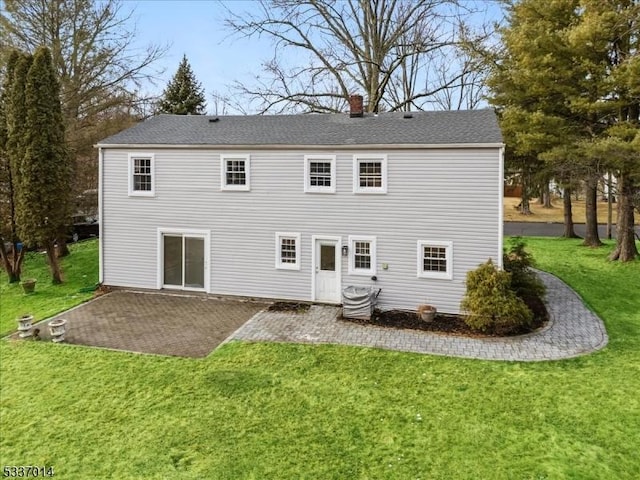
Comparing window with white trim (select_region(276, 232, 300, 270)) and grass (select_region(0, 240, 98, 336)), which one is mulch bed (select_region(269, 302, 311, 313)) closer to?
window with white trim (select_region(276, 232, 300, 270))

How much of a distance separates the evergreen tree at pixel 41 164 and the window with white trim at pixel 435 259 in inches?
543

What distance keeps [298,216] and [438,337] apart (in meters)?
6.00

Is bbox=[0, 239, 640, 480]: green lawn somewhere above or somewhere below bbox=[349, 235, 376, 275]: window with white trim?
A: below

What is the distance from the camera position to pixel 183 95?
3294cm

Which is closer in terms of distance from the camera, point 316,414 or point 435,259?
point 316,414

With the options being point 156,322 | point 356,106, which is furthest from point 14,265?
point 356,106

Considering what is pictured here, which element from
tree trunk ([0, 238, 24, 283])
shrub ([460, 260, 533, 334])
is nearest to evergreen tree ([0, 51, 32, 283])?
tree trunk ([0, 238, 24, 283])

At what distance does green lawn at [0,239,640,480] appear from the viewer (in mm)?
6793

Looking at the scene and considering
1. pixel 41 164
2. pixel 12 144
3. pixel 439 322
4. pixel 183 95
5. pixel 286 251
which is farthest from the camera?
pixel 183 95

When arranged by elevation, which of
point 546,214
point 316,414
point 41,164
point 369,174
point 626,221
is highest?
point 41,164

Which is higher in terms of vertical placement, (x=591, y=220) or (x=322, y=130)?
(x=322, y=130)

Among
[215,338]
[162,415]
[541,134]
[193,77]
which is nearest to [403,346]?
→ [215,338]

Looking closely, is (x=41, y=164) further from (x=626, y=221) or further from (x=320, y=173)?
(x=626, y=221)

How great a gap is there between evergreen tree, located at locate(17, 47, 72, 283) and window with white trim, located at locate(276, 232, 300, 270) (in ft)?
29.6
